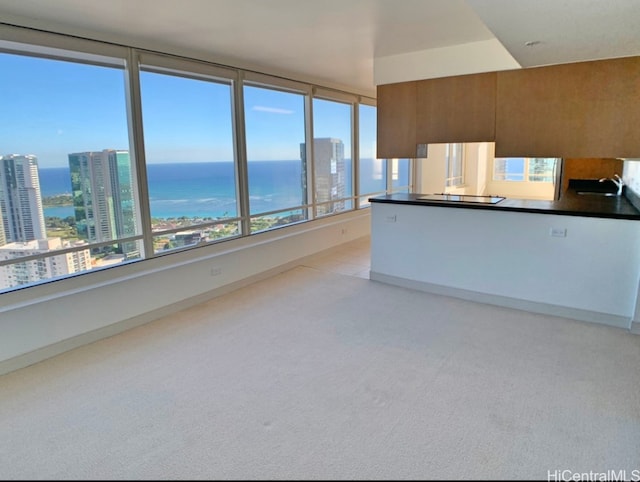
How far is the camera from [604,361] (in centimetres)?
291

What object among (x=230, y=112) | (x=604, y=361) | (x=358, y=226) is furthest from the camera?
(x=358, y=226)

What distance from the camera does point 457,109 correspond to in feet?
14.0

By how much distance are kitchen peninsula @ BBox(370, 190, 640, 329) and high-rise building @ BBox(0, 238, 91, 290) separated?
3086 mm

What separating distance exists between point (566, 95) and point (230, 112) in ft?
11.2

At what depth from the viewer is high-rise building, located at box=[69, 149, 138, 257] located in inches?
135

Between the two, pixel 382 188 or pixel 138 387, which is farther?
pixel 382 188

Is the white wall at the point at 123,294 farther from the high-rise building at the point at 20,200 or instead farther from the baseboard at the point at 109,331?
the high-rise building at the point at 20,200

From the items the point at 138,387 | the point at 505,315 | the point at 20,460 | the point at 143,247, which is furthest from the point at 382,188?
the point at 20,460

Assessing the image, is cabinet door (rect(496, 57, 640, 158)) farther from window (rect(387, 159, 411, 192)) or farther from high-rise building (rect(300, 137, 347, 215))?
window (rect(387, 159, 411, 192))

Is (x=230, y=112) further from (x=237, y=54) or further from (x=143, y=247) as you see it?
(x=143, y=247)

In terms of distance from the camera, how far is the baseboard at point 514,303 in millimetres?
3537

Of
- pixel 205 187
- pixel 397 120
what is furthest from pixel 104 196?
pixel 397 120

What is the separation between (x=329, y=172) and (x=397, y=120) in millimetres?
1851

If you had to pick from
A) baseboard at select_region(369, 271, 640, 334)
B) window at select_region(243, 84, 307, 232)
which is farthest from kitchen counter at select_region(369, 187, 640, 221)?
window at select_region(243, 84, 307, 232)
